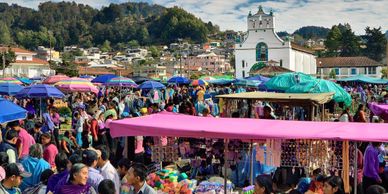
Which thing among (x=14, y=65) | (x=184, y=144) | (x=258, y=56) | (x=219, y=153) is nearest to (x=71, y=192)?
(x=184, y=144)

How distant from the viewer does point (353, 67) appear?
71.4 m

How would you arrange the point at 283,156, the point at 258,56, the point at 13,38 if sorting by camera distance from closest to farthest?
1. the point at 283,156
2. the point at 258,56
3. the point at 13,38

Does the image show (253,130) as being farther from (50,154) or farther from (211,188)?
(50,154)

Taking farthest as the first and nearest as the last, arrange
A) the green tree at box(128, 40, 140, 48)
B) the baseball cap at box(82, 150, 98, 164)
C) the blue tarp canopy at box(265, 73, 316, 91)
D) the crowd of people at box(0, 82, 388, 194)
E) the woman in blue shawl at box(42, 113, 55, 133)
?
the green tree at box(128, 40, 140, 48), the blue tarp canopy at box(265, 73, 316, 91), the woman in blue shawl at box(42, 113, 55, 133), the baseball cap at box(82, 150, 98, 164), the crowd of people at box(0, 82, 388, 194)

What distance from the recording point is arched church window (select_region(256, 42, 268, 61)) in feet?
221

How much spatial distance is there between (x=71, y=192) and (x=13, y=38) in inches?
6669

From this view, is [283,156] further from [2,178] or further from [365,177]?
[2,178]

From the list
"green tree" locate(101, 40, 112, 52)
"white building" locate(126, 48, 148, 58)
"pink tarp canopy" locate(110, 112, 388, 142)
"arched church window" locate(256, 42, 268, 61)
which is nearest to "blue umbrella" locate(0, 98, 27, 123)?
"pink tarp canopy" locate(110, 112, 388, 142)

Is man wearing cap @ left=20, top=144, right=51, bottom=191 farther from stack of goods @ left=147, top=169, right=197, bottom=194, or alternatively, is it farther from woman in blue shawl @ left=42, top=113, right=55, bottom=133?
woman in blue shawl @ left=42, top=113, right=55, bottom=133

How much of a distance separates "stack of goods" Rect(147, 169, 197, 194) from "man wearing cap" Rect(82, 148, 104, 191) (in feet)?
4.71

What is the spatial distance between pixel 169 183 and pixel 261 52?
62047mm

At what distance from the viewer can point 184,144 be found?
707 centimetres

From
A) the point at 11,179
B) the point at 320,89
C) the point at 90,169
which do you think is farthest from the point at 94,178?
the point at 320,89

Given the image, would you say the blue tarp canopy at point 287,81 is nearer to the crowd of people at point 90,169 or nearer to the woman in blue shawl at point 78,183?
the crowd of people at point 90,169
